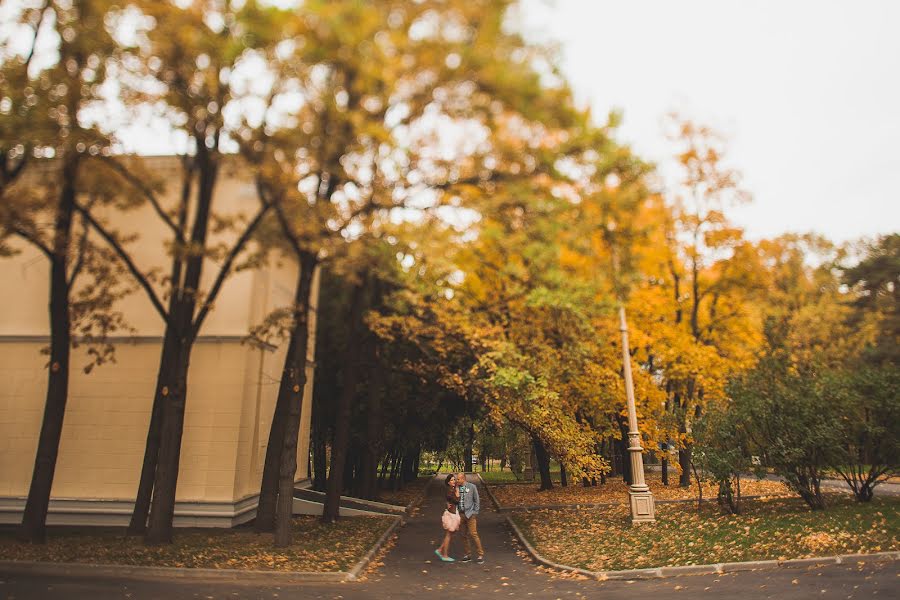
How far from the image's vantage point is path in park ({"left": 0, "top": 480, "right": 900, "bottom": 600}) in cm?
782

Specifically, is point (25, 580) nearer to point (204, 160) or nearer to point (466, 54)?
point (204, 160)

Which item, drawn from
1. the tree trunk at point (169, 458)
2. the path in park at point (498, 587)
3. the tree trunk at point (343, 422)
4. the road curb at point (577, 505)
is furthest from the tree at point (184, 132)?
the road curb at point (577, 505)

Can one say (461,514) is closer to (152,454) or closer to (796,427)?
(152,454)

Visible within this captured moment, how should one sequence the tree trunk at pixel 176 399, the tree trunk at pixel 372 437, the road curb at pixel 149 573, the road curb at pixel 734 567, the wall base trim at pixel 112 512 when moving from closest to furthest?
1. the road curb at pixel 734 567
2. the road curb at pixel 149 573
3. the tree trunk at pixel 176 399
4. the wall base trim at pixel 112 512
5. the tree trunk at pixel 372 437

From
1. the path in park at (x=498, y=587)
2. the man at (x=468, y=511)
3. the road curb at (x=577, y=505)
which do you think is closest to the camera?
the path in park at (x=498, y=587)

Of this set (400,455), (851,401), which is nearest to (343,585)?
(851,401)

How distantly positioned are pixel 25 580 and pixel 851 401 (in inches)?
666

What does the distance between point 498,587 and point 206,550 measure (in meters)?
5.67

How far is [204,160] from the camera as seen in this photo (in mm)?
10508

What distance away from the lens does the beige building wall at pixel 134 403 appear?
50.7 ft

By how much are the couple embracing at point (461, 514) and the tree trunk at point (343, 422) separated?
15.5 ft

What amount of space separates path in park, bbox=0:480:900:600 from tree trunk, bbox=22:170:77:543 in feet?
7.20

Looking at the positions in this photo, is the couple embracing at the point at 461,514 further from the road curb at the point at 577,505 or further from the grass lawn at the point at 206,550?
the road curb at the point at 577,505

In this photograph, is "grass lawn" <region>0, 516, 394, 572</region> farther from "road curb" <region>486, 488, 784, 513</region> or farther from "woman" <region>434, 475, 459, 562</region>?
"road curb" <region>486, 488, 784, 513</region>
